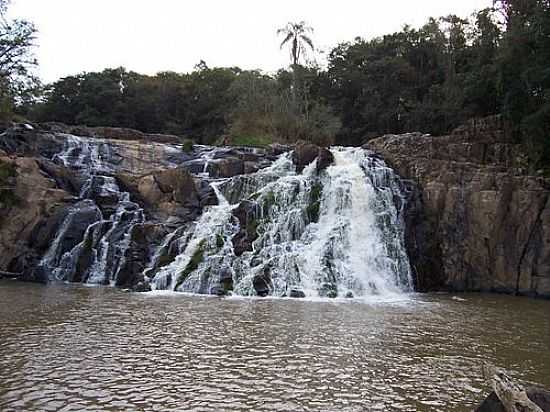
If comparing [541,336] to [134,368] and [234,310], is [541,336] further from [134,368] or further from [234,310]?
[134,368]

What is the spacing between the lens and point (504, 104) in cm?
2447

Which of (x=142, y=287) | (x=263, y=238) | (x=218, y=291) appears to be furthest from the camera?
(x=263, y=238)

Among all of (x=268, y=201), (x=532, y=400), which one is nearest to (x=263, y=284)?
(x=268, y=201)

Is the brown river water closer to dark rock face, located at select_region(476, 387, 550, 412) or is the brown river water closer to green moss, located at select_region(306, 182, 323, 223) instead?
dark rock face, located at select_region(476, 387, 550, 412)

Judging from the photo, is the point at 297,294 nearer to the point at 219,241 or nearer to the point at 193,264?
the point at 193,264

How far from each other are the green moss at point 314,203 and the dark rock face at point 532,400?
14907mm

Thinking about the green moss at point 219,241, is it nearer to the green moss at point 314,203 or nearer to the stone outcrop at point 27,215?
the green moss at point 314,203

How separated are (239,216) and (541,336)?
36.9ft

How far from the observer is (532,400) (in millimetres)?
5574

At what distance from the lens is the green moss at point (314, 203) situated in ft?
67.9

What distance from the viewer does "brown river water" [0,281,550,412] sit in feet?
23.6

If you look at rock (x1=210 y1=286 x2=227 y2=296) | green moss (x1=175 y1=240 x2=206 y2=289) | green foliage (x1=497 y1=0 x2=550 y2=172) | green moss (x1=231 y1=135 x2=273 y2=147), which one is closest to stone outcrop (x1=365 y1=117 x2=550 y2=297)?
green foliage (x1=497 y1=0 x2=550 y2=172)

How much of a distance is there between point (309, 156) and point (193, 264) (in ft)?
25.5

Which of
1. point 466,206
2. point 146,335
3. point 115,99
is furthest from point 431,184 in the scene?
point 115,99
